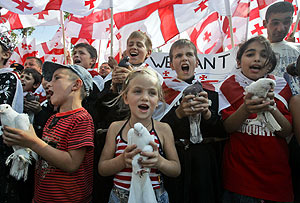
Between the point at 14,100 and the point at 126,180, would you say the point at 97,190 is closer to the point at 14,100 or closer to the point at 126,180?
the point at 126,180

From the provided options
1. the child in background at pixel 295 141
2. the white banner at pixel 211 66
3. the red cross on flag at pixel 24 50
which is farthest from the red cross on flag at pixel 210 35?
the red cross on flag at pixel 24 50

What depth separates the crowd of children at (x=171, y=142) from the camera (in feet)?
5.45

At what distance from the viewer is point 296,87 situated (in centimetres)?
199

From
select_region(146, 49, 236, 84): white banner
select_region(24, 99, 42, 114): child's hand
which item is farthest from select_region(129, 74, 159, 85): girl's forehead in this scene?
select_region(146, 49, 236, 84): white banner

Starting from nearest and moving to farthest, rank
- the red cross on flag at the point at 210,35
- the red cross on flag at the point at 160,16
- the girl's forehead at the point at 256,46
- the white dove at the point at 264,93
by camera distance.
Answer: the white dove at the point at 264,93
the girl's forehead at the point at 256,46
the red cross on flag at the point at 160,16
the red cross on flag at the point at 210,35

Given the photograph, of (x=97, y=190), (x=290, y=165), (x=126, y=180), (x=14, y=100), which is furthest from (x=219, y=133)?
(x=14, y=100)

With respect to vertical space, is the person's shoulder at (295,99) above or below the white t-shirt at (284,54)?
below

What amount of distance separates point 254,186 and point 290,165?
447 millimetres

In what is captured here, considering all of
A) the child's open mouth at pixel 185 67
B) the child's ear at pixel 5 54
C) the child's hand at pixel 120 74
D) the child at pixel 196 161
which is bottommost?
the child at pixel 196 161

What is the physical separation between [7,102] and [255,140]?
2039mm

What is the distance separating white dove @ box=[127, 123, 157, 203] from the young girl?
6.4 inches

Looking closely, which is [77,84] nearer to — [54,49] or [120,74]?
[120,74]

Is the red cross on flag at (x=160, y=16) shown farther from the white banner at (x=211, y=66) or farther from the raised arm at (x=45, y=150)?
the raised arm at (x=45, y=150)

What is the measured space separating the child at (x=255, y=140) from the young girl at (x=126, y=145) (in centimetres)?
51
